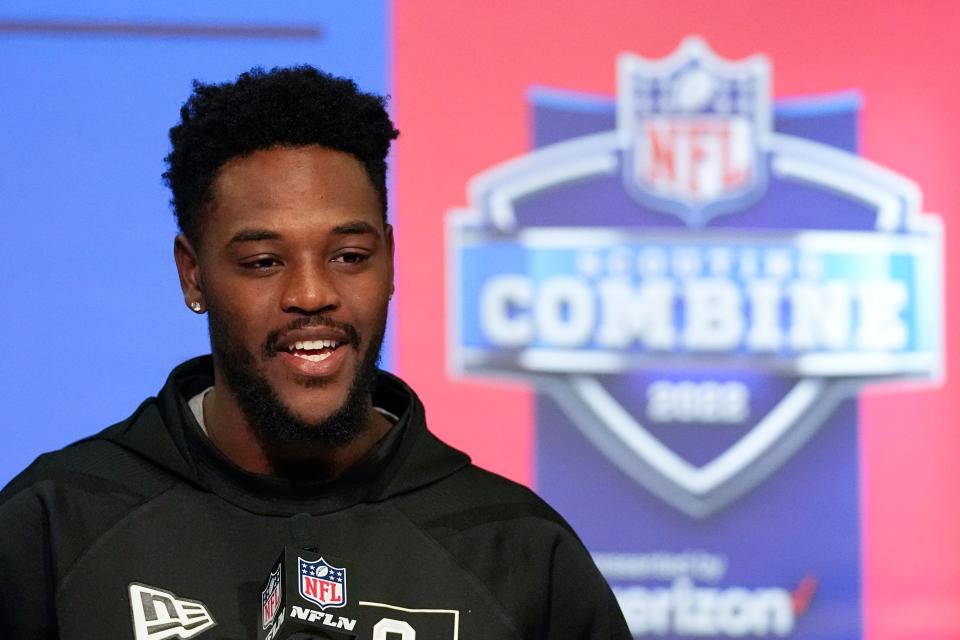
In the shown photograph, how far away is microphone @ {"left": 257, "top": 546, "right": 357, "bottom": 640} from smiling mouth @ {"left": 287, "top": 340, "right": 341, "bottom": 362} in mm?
227

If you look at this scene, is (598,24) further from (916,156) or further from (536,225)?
(916,156)

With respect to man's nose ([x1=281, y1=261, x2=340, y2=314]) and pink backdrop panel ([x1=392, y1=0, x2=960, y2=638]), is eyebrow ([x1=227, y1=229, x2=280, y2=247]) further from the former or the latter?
pink backdrop panel ([x1=392, y1=0, x2=960, y2=638])

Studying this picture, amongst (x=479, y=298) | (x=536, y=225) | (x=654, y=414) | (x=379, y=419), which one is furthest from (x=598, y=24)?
(x=379, y=419)

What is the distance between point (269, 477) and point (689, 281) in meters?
1.47

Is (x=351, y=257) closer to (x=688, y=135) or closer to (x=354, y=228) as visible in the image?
(x=354, y=228)

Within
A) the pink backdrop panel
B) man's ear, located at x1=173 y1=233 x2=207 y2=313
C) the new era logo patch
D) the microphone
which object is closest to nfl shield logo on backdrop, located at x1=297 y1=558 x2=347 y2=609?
the microphone

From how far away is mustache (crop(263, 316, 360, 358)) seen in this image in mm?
1463

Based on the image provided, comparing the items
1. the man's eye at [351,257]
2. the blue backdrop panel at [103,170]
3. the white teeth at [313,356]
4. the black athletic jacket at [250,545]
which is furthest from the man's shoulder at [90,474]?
the blue backdrop panel at [103,170]

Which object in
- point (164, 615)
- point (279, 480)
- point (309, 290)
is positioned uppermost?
point (309, 290)

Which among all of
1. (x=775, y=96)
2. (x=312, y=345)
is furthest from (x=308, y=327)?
(x=775, y=96)

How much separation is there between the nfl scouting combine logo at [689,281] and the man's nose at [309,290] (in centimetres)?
127

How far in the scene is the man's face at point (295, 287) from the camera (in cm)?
148

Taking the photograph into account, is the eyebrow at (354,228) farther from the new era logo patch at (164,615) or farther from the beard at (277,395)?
the new era logo patch at (164,615)

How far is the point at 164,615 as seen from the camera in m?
1.43
